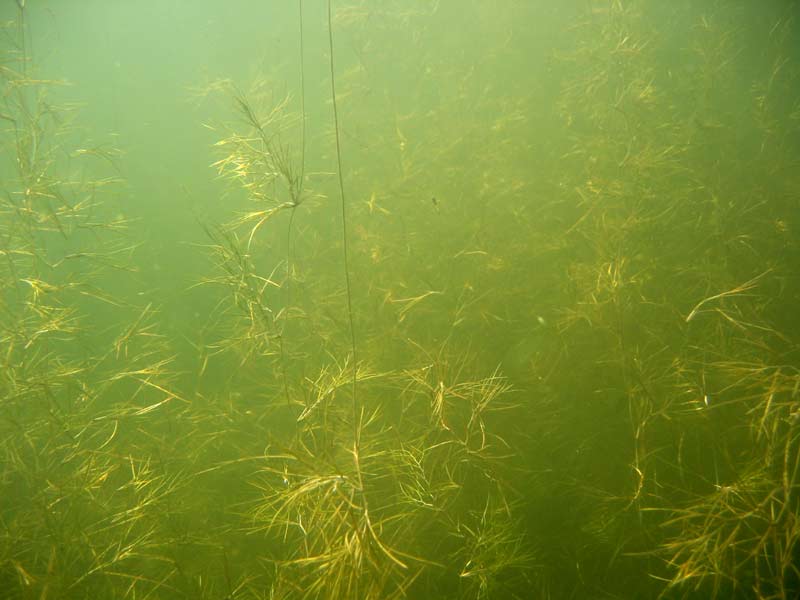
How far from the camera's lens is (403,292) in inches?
88.2

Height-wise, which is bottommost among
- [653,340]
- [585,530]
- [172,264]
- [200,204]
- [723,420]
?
[585,530]

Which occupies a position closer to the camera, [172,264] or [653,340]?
[653,340]

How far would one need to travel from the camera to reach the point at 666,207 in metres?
2.26

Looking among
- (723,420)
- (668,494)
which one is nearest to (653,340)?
(723,420)

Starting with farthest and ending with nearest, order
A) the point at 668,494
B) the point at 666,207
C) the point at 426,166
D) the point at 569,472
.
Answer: the point at 426,166, the point at 666,207, the point at 569,472, the point at 668,494

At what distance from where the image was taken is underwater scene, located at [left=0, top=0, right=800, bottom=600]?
181 cm

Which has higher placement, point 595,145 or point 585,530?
point 595,145

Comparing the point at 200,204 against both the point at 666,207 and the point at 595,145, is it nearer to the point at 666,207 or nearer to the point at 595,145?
the point at 595,145

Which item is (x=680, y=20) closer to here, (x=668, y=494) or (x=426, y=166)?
(x=426, y=166)

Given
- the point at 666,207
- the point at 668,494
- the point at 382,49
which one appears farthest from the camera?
the point at 382,49

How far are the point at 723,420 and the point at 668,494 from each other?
37 cm

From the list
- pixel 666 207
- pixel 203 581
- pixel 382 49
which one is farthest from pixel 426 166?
pixel 203 581

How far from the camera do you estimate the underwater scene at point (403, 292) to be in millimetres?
1807

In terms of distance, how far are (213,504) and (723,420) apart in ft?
6.94
